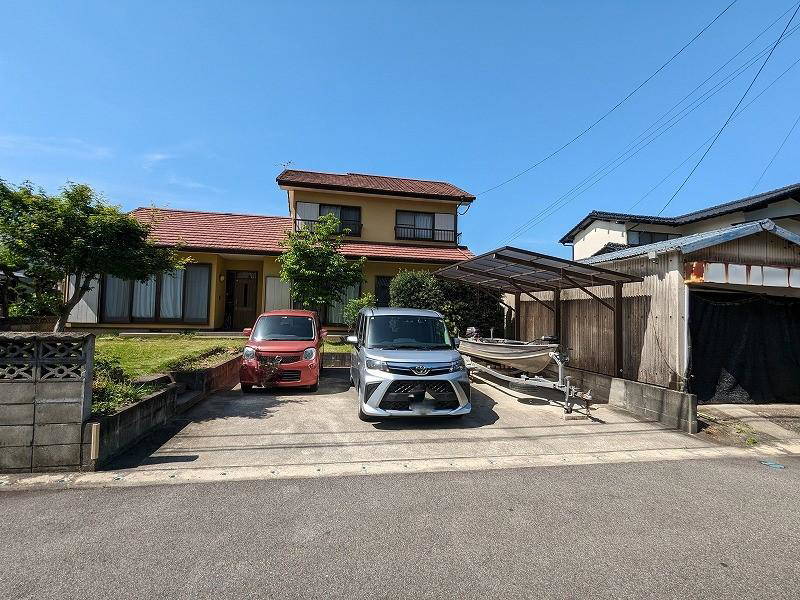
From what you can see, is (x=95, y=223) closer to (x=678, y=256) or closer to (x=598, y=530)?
(x=598, y=530)

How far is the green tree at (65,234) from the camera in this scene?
5945mm

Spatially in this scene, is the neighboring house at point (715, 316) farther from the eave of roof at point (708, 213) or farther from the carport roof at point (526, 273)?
the eave of roof at point (708, 213)

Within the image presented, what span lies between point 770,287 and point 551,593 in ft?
28.9

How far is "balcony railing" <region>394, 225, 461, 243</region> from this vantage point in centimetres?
1828

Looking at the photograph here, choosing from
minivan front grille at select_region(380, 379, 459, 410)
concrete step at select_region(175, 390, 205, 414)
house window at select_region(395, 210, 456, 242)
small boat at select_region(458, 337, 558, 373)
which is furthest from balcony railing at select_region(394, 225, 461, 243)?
minivan front grille at select_region(380, 379, 459, 410)

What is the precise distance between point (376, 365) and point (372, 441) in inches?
47.5

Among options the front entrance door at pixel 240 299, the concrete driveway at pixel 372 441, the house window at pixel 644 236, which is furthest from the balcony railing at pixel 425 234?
the concrete driveway at pixel 372 441

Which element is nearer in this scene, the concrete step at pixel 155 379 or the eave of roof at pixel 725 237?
the concrete step at pixel 155 379

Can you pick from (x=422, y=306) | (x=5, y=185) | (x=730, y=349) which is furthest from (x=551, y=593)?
(x=422, y=306)

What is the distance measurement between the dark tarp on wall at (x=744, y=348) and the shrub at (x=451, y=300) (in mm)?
5977

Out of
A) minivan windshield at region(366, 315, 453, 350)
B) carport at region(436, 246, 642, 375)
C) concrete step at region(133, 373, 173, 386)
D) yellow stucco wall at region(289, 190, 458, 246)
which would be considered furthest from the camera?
yellow stucco wall at region(289, 190, 458, 246)

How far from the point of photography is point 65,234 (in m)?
6.04

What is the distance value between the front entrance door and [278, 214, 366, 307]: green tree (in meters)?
4.24

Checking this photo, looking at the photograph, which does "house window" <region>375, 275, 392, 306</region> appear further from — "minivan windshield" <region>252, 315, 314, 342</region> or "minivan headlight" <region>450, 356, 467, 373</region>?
"minivan headlight" <region>450, 356, 467, 373</region>
